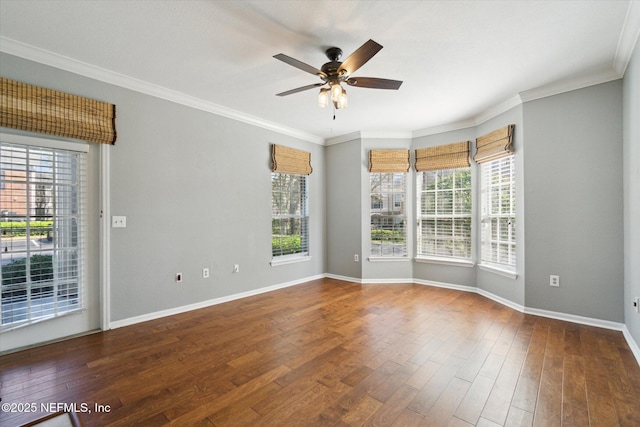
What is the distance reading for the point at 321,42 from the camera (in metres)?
2.48

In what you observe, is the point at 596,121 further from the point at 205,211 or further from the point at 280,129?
the point at 205,211

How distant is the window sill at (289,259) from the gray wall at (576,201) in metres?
3.34

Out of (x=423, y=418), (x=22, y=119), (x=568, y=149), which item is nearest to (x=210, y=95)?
(x=22, y=119)

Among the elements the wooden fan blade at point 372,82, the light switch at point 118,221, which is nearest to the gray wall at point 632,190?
the wooden fan blade at point 372,82

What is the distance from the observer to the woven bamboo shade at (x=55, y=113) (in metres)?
2.46

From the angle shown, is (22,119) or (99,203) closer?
(22,119)

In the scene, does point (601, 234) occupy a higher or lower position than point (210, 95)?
lower

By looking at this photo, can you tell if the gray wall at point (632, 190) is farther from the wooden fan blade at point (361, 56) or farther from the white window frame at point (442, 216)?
the wooden fan blade at point (361, 56)

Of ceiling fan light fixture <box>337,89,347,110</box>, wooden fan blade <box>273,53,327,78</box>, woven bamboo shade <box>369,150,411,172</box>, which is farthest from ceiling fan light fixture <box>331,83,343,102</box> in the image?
Result: woven bamboo shade <box>369,150,411,172</box>

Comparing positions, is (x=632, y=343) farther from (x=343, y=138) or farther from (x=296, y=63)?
(x=343, y=138)

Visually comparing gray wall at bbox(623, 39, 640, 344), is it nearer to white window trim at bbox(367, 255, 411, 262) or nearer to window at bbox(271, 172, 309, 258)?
white window trim at bbox(367, 255, 411, 262)

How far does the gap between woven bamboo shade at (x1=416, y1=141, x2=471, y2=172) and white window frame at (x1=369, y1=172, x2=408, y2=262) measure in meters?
0.39

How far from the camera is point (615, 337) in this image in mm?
2807

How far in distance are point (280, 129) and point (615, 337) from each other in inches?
195
